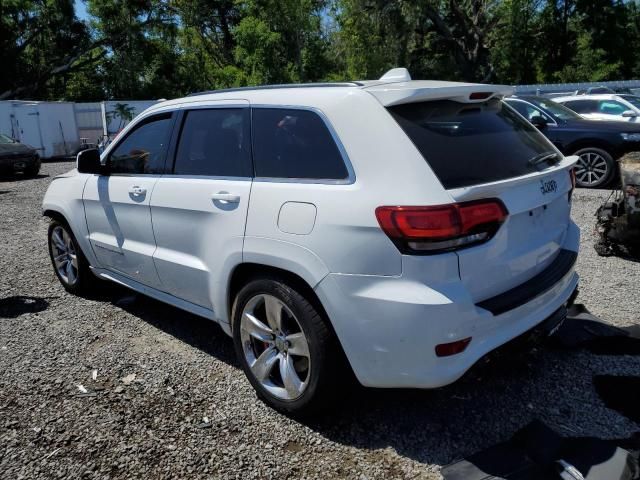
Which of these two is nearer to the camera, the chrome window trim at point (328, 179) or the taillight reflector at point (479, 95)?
the chrome window trim at point (328, 179)

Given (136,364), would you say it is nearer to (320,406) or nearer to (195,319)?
(195,319)

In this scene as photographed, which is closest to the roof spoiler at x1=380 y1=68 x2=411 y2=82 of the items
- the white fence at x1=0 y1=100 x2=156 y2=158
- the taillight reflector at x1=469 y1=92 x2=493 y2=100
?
the taillight reflector at x1=469 y1=92 x2=493 y2=100

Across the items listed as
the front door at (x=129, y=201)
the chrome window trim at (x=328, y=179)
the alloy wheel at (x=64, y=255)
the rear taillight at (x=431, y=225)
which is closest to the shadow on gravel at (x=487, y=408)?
the rear taillight at (x=431, y=225)

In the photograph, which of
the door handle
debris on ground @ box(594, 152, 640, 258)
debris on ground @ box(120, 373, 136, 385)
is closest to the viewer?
the door handle

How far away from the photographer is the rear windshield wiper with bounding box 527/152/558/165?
309cm

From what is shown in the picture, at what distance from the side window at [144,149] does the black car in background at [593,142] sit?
6.94m

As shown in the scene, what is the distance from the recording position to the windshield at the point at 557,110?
1033 centimetres

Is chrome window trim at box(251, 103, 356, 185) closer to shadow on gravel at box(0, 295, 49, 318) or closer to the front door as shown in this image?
the front door

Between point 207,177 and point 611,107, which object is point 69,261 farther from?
point 611,107

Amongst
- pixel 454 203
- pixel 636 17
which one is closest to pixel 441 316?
pixel 454 203

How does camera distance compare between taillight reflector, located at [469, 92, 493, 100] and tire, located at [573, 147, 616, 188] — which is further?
tire, located at [573, 147, 616, 188]

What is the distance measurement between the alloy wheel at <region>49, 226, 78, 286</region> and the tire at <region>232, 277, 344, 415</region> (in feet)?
8.29

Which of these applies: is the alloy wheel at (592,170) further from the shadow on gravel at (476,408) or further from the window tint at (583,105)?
the shadow on gravel at (476,408)

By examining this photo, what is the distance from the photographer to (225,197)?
3.25m
